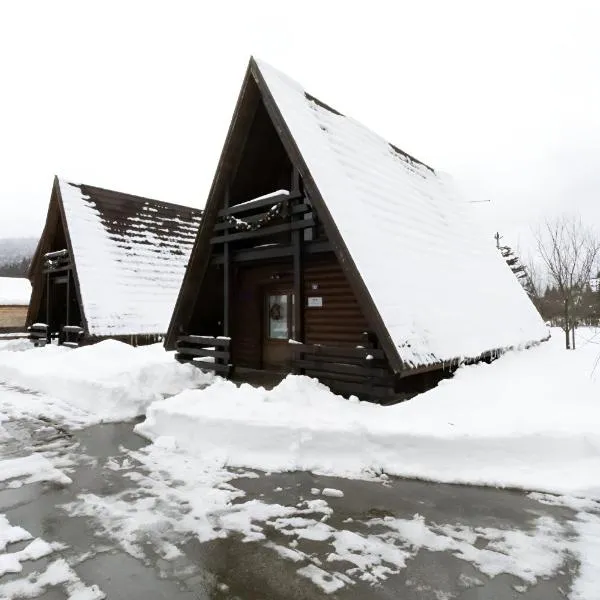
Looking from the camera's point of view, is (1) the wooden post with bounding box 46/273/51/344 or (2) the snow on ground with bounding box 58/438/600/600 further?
(1) the wooden post with bounding box 46/273/51/344

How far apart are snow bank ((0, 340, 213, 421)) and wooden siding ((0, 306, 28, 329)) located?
22.1 metres

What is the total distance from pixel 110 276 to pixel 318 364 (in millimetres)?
10688

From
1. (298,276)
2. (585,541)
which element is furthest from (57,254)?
(585,541)

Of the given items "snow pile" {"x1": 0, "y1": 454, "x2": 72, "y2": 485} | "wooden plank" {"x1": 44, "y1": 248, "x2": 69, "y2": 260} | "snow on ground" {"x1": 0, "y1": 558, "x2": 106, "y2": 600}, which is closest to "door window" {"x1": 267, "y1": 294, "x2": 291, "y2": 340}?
"snow pile" {"x1": 0, "y1": 454, "x2": 72, "y2": 485}

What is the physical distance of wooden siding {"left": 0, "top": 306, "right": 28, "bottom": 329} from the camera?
31094 millimetres

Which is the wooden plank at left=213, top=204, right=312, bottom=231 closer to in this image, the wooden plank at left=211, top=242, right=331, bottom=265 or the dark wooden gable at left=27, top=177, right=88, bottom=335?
the wooden plank at left=211, top=242, right=331, bottom=265

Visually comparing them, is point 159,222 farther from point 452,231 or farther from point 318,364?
point 318,364

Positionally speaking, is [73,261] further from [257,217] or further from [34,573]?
[34,573]

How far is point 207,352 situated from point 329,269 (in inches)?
131

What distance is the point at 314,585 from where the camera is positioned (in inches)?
118

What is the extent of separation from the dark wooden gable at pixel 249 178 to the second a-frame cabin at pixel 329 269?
25 mm

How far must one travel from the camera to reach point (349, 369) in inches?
282

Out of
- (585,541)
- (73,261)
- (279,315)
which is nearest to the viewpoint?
(585,541)

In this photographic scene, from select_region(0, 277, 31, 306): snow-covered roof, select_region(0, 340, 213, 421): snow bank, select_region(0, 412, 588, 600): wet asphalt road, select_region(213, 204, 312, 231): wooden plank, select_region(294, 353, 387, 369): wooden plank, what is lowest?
select_region(0, 412, 588, 600): wet asphalt road
